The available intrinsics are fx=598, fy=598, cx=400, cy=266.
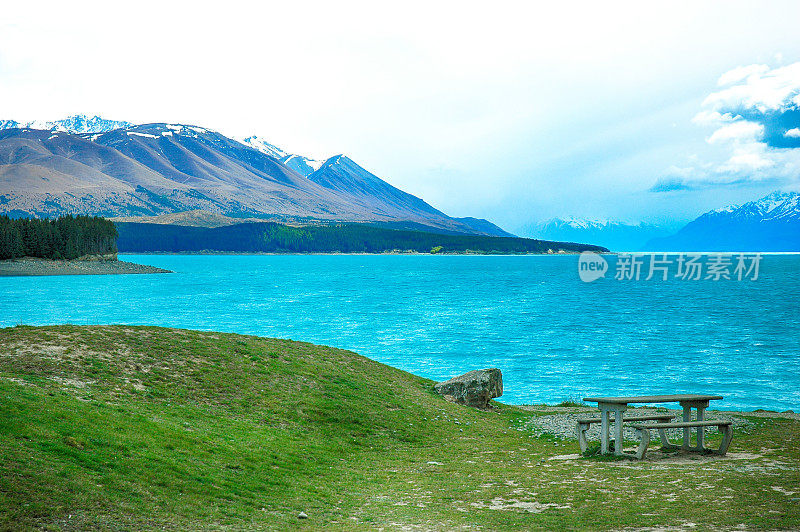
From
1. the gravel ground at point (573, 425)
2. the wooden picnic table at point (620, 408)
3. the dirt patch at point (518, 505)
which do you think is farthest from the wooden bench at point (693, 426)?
the dirt patch at point (518, 505)

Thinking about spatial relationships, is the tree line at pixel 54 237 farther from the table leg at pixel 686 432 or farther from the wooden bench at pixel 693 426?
the wooden bench at pixel 693 426

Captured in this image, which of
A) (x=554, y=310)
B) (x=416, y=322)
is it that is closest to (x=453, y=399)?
(x=416, y=322)

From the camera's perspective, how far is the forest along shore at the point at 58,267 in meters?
169

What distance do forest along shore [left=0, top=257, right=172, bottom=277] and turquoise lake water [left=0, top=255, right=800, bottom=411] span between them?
3319 centimetres

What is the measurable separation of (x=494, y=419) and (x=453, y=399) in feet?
8.31

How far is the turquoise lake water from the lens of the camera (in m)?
46.1

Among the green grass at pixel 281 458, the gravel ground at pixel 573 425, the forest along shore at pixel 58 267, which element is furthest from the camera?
the forest along shore at pixel 58 267

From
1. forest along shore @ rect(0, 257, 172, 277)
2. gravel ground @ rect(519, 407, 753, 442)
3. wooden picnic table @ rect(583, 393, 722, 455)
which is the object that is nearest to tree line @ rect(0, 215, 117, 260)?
forest along shore @ rect(0, 257, 172, 277)

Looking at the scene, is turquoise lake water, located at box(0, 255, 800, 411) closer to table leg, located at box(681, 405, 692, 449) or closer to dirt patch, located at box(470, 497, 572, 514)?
table leg, located at box(681, 405, 692, 449)

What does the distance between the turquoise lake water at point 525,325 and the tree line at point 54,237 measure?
29.8 metres

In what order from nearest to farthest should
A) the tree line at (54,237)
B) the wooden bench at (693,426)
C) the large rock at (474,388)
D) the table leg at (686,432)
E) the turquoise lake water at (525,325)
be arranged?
the wooden bench at (693,426)
the table leg at (686,432)
the large rock at (474,388)
the turquoise lake water at (525,325)
the tree line at (54,237)

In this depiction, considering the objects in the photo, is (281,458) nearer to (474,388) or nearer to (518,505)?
(518,505)

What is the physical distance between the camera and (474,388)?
1031 inches

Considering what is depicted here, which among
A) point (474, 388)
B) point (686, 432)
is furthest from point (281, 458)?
point (474, 388)
